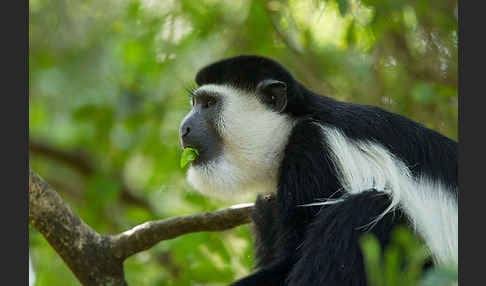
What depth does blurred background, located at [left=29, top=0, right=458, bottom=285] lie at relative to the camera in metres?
3.75

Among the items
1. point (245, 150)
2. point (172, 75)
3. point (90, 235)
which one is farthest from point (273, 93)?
point (172, 75)

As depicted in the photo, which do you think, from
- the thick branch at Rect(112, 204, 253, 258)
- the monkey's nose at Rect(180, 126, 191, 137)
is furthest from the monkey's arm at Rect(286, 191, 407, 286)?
the monkey's nose at Rect(180, 126, 191, 137)

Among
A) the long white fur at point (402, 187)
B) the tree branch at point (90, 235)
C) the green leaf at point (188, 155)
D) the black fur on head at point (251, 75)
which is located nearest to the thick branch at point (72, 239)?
the tree branch at point (90, 235)

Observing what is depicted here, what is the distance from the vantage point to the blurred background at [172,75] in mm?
3752

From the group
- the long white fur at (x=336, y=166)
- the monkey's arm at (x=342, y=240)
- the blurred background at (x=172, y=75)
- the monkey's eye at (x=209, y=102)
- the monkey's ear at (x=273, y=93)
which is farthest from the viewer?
the blurred background at (x=172, y=75)

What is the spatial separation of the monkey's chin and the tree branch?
12 cm

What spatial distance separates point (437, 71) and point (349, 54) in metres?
0.93

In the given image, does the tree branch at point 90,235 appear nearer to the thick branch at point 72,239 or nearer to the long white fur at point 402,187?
the thick branch at point 72,239

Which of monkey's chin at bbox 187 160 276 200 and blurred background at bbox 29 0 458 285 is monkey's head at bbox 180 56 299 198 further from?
blurred background at bbox 29 0 458 285

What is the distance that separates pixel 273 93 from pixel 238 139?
0.85 feet

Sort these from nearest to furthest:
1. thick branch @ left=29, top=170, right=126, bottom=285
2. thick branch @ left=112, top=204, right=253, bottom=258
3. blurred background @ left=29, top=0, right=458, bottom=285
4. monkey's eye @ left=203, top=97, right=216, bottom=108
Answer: thick branch @ left=29, top=170, right=126, bottom=285 < thick branch @ left=112, top=204, right=253, bottom=258 < monkey's eye @ left=203, top=97, right=216, bottom=108 < blurred background @ left=29, top=0, right=458, bottom=285

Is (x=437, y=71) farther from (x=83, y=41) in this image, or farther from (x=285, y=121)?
(x=83, y=41)

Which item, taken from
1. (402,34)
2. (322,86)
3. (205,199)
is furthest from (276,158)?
(402,34)

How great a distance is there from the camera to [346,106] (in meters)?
2.62
